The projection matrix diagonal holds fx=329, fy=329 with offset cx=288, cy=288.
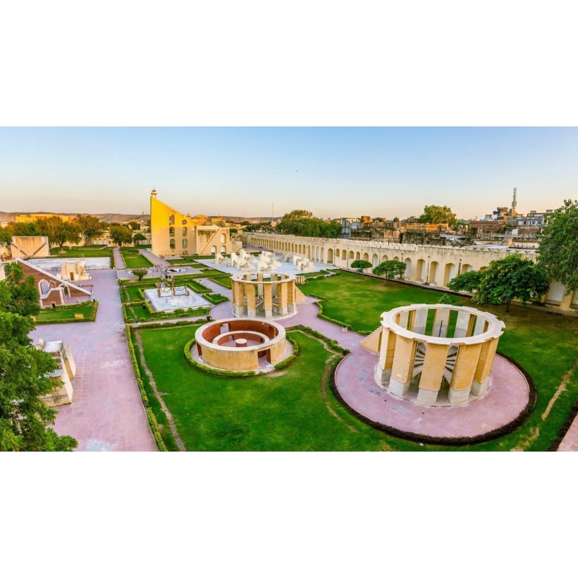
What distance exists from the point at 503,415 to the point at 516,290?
1259 centimetres

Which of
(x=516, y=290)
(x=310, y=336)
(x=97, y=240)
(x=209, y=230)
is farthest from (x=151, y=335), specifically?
(x=97, y=240)

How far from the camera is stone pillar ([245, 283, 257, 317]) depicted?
891 inches

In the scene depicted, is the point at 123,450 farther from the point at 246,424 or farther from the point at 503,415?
the point at 503,415

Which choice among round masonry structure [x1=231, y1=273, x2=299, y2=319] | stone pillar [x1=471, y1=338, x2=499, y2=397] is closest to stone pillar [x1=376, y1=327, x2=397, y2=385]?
stone pillar [x1=471, y1=338, x2=499, y2=397]

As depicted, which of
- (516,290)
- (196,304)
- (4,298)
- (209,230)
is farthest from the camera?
(209,230)

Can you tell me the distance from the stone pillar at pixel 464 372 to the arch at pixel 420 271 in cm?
2582

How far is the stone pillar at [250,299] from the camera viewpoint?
22.6 m

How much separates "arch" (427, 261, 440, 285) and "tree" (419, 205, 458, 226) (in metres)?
43.7

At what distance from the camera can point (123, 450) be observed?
10961mm

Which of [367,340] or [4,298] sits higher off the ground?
[4,298]

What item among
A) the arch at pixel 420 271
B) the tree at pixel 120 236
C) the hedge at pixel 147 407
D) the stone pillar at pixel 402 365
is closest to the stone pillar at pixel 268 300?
the hedge at pixel 147 407

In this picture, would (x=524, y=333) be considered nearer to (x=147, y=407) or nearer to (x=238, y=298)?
(x=238, y=298)

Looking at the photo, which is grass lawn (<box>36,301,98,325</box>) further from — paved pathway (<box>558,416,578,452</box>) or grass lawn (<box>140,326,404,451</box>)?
paved pathway (<box>558,416,578,452</box>)

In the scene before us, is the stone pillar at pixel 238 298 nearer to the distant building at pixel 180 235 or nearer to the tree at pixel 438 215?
the distant building at pixel 180 235
